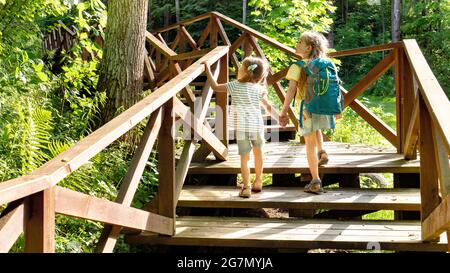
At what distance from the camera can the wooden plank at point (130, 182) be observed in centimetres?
366

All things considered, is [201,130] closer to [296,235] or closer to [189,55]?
[296,235]

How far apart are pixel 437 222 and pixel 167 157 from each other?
196 centimetres

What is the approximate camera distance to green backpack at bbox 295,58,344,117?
15.8 feet

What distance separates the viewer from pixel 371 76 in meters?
6.45

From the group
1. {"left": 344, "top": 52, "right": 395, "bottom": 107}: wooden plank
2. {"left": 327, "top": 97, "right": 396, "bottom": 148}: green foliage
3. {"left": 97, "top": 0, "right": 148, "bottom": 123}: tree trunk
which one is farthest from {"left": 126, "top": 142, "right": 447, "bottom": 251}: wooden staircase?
{"left": 327, "top": 97, "right": 396, "bottom": 148}: green foliage

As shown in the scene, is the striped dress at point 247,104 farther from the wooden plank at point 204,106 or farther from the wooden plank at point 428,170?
the wooden plank at point 428,170

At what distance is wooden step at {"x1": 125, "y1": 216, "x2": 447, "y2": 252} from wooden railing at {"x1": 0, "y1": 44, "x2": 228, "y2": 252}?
271 mm

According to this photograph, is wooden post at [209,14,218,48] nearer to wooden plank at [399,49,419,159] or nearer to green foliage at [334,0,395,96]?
wooden plank at [399,49,419,159]

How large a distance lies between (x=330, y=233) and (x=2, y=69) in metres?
3.63

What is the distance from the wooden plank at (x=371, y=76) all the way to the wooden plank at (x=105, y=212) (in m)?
3.14

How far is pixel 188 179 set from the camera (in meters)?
5.93

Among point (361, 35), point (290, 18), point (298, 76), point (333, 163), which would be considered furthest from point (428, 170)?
point (361, 35)

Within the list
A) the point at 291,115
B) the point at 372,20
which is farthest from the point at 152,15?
the point at 291,115

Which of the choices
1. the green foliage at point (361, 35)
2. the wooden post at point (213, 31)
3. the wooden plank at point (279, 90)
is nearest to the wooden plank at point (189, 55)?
the wooden plank at point (279, 90)
